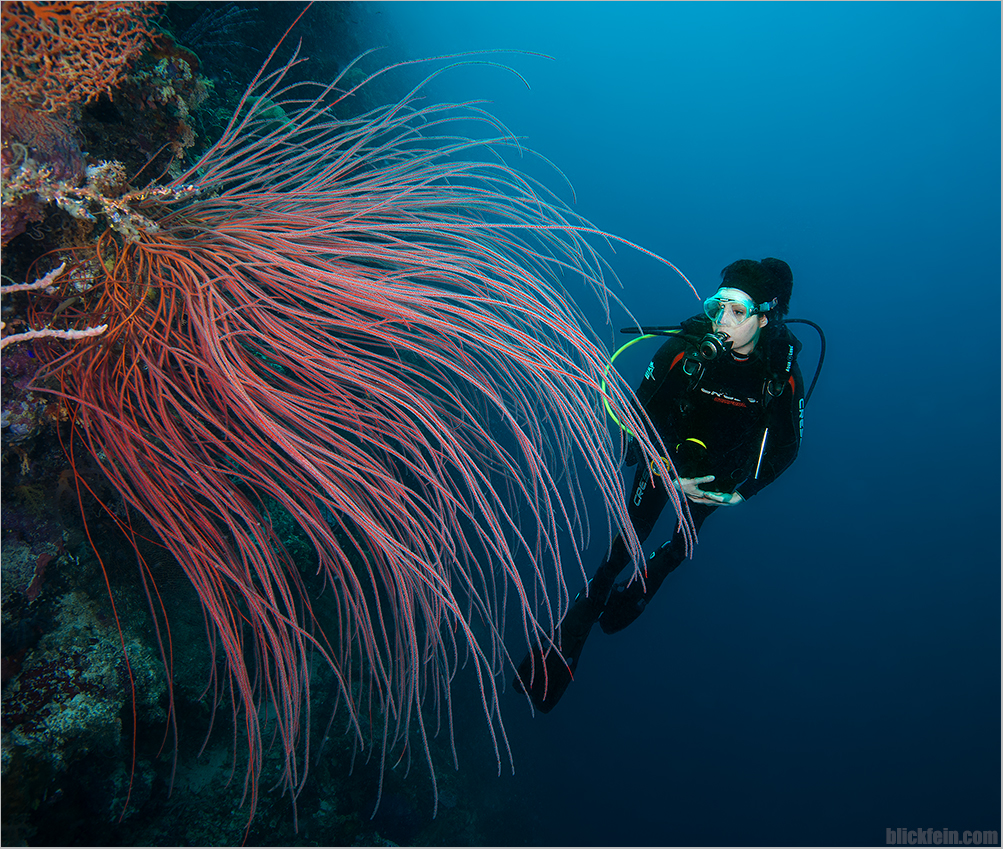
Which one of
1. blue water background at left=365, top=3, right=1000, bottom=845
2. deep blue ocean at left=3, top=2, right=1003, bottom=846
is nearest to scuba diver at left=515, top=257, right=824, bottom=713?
deep blue ocean at left=3, top=2, right=1003, bottom=846

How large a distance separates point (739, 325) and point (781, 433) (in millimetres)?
747

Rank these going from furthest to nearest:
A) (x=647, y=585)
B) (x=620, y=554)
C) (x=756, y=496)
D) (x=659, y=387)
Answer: (x=756, y=496) < (x=647, y=585) < (x=620, y=554) < (x=659, y=387)

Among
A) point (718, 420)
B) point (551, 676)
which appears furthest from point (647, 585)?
point (718, 420)

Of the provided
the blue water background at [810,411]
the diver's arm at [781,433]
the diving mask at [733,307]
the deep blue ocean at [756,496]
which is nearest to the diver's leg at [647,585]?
the diver's arm at [781,433]

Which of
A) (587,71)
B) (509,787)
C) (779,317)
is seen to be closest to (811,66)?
(587,71)

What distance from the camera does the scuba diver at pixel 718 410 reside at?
255 centimetres

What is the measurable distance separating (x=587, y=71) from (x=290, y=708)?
182ft

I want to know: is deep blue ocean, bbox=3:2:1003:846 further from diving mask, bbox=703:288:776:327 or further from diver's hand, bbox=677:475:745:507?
diving mask, bbox=703:288:776:327

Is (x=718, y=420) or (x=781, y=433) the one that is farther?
(x=718, y=420)

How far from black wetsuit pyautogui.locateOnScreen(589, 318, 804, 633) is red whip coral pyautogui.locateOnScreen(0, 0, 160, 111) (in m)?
2.68

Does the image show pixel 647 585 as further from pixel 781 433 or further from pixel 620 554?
pixel 781 433

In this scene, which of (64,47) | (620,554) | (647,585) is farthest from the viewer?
(647,585)

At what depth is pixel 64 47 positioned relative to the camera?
1161mm

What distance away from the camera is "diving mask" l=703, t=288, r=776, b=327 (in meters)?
2.54
